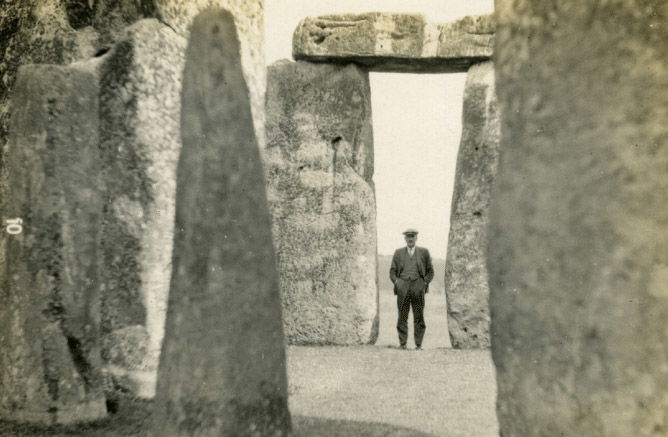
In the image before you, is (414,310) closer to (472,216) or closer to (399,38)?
(472,216)

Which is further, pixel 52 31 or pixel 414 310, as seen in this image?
pixel 414 310

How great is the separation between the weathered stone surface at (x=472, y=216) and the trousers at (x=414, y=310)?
0.28m

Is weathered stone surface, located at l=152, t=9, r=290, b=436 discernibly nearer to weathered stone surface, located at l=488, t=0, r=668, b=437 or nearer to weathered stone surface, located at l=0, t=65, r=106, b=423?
weathered stone surface, located at l=0, t=65, r=106, b=423

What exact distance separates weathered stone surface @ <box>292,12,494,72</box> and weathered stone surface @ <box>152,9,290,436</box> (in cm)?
431

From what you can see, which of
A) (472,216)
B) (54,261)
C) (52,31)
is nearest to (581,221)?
(54,261)

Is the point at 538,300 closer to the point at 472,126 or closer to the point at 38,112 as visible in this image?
the point at 38,112

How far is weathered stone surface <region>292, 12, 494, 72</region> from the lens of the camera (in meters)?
6.28

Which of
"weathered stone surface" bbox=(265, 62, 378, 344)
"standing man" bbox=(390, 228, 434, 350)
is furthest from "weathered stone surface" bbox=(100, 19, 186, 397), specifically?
"standing man" bbox=(390, 228, 434, 350)

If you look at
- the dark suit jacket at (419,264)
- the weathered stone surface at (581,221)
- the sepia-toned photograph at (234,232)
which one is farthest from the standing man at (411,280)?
the weathered stone surface at (581,221)

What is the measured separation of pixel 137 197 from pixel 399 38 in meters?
4.91

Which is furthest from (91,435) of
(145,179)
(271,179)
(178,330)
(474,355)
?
(271,179)

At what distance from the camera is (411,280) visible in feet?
21.0

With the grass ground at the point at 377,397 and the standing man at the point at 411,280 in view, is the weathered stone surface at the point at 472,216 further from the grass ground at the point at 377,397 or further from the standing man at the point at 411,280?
the grass ground at the point at 377,397

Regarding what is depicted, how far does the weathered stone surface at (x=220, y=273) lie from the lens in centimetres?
189
